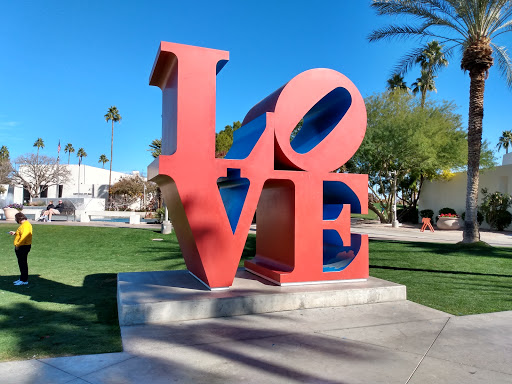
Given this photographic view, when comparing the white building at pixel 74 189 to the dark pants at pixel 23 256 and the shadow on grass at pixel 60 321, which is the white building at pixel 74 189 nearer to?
the dark pants at pixel 23 256

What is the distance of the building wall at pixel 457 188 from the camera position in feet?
86.5

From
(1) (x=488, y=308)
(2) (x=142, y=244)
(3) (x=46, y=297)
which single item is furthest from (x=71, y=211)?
(1) (x=488, y=308)

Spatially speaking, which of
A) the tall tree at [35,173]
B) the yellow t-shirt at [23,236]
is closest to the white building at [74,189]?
the tall tree at [35,173]

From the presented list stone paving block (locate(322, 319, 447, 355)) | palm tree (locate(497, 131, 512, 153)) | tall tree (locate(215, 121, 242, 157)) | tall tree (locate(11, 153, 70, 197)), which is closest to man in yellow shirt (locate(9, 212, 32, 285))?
stone paving block (locate(322, 319, 447, 355))

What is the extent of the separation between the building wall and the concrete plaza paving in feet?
78.3

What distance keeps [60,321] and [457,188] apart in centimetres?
2925

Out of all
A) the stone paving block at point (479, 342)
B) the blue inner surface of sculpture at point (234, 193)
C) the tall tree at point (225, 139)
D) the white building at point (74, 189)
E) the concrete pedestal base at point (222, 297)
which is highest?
the tall tree at point (225, 139)

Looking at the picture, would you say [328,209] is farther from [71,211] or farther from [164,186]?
[71,211]

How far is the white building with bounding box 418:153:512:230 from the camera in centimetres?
2636

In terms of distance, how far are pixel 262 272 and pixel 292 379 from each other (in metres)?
3.96

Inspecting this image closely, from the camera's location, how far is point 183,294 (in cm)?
611

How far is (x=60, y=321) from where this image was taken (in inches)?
223

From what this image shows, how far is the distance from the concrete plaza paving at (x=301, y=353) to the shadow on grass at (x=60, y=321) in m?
0.27

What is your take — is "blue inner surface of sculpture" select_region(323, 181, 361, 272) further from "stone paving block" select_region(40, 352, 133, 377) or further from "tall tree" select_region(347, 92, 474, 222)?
"tall tree" select_region(347, 92, 474, 222)
